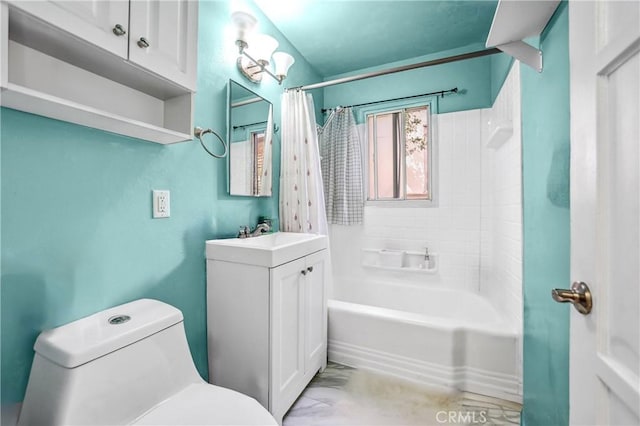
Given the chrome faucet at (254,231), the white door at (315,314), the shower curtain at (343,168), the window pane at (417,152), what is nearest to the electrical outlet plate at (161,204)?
the chrome faucet at (254,231)

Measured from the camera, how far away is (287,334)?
1448 mm

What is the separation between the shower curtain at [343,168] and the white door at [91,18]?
7.07 ft

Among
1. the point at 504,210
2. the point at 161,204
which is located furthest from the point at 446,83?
the point at 161,204

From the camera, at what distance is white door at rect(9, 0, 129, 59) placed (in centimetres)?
74

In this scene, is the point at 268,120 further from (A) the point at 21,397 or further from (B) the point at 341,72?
(A) the point at 21,397

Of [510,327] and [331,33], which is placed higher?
[331,33]

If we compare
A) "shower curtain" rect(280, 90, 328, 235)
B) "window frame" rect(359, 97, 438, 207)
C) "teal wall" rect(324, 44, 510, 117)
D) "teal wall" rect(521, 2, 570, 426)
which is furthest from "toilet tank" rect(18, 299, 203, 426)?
"teal wall" rect(324, 44, 510, 117)

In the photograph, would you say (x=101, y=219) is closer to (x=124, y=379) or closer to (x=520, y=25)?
(x=124, y=379)

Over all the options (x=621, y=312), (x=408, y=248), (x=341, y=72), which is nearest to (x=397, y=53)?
(x=341, y=72)

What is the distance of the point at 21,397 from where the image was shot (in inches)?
35.5

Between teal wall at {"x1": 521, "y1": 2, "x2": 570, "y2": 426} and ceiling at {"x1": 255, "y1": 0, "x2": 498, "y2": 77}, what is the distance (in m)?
1.06

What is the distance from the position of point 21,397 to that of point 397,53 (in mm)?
3206

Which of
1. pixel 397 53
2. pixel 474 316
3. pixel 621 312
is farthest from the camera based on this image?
pixel 397 53

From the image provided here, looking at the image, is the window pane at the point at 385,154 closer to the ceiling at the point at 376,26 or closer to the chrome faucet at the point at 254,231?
the ceiling at the point at 376,26
